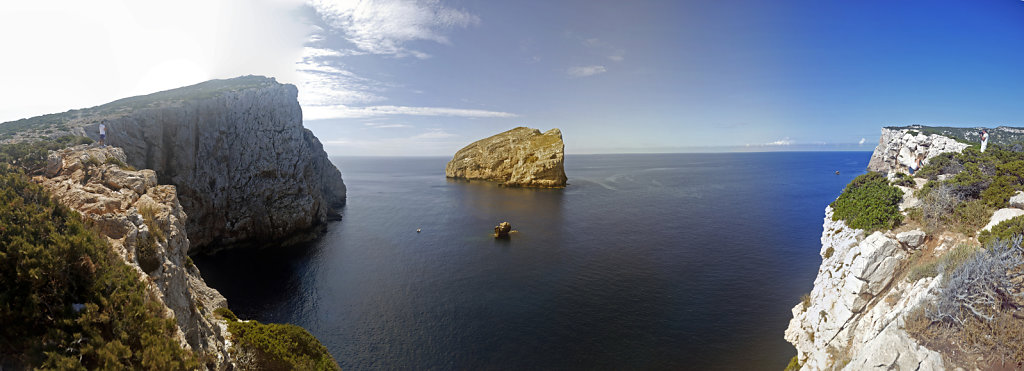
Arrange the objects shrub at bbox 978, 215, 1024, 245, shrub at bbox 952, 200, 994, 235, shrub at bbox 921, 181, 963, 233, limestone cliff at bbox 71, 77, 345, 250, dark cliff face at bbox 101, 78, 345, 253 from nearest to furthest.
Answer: shrub at bbox 978, 215, 1024, 245
shrub at bbox 952, 200, 994, 235
shrub at bbox 921, 181, 963, 233
limestone cliff at bbox 71, 77, 345, 250
dark cliff face at bbox 101, 78, 345, 253

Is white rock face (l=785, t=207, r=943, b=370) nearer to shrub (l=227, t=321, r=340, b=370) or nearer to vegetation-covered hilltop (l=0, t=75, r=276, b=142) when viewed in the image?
shrub (l=227, t=321, r=340, b=370)

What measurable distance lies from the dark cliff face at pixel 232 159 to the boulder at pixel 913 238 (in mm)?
58876

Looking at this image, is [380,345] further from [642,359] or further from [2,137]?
[2,137]

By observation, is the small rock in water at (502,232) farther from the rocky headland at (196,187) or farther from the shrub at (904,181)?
the shrub at (904,181)

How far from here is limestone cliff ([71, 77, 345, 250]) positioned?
39.9 m

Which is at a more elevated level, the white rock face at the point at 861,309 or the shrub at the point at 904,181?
the shrub at the point at 904,181

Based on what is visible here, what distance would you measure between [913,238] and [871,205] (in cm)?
379

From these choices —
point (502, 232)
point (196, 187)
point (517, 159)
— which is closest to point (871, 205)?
point (502, 232)

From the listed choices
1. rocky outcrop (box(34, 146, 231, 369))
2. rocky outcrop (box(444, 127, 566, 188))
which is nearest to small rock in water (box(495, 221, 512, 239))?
rocky outcrop (box(34, 146, 231, 369))

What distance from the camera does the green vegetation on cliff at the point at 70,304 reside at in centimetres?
803

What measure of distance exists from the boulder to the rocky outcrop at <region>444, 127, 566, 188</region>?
101540 millimetres

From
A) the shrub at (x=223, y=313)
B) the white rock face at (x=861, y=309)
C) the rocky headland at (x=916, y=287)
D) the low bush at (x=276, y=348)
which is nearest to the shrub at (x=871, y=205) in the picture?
the rocky headland at (x=916, y=287)

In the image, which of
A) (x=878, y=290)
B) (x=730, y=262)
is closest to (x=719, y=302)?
(x=730, y=262)

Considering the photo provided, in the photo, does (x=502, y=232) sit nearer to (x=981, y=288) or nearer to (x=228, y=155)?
(x=228, y=155)
